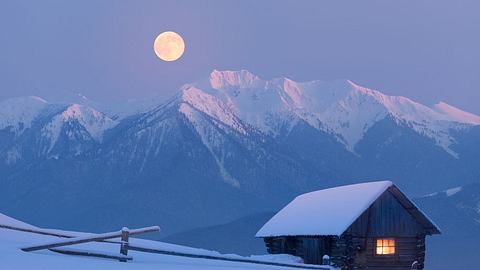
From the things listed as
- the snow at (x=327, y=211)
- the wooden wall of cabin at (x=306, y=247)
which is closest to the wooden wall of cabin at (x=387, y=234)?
the snow at (x=327, y=211)

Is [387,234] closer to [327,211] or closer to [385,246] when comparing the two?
[385,246]

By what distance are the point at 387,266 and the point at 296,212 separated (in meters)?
6.38

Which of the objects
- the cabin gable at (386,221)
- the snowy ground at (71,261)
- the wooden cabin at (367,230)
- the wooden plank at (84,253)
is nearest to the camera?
the snowy ground at (71,261)

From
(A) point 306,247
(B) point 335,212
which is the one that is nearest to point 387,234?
(B) point 335,212

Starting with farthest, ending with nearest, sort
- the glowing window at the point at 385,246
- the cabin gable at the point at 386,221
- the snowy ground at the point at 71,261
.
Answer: the glowing window at the point at 385,246 < the cabin gable at the point at 386,221 < the snowy ground at the point at 71,261

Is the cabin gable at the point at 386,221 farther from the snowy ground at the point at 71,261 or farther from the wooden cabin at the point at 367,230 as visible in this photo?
the snowy ground at the point at 71,261

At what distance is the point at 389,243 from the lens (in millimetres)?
34344

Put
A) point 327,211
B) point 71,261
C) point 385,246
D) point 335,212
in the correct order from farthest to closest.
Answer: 1. point 327,211
2. point 385,246
3. point 335,212
4. point 71,261

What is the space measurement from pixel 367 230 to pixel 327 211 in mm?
2317

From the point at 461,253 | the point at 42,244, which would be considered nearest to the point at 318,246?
the point at 42,244

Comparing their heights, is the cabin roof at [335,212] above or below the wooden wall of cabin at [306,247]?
above

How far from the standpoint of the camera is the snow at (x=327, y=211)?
107ft

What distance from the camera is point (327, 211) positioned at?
114 feet

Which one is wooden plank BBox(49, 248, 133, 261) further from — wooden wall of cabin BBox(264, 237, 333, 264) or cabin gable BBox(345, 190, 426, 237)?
wooden wall of cabin BBox(264, 237, 333, 264)
